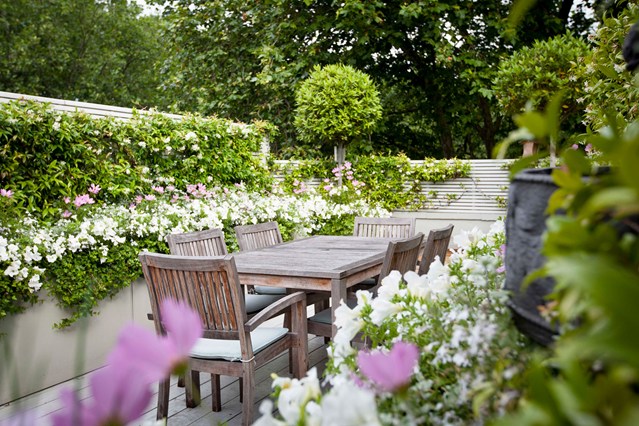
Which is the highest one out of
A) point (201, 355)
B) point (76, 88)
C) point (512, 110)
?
point (76, 88)

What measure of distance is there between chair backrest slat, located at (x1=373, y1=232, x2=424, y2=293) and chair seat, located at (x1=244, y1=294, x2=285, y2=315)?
99cm

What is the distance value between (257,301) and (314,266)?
0.81 meters

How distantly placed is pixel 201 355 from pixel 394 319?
1591mm

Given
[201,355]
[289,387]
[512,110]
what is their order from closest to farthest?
1. [289,387]
2. [201,355]
3. [512,110]

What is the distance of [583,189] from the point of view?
1.34 feet

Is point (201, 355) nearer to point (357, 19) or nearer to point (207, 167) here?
point (207, 167)

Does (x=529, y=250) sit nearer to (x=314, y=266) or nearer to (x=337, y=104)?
(x=314, y=266)

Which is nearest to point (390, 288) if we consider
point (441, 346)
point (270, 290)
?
point (441, 346)

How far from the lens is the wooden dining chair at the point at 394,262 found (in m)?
2.41

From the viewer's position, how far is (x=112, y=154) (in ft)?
15.6

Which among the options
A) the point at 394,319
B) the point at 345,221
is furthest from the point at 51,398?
the point at 345,221

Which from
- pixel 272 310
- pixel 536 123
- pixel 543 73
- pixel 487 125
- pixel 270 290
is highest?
pixel 543 73

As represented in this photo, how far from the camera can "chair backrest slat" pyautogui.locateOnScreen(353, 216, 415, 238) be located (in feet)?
13.9

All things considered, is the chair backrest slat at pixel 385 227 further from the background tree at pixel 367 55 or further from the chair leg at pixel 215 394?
the background tree at pixel 367 55
